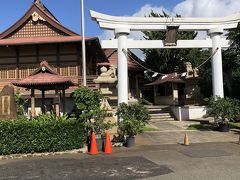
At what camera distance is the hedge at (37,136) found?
15008 millimetres

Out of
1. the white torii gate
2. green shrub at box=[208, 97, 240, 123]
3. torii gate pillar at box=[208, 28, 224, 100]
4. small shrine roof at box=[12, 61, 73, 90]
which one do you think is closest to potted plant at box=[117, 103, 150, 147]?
small shrine roof at box=[12, 61, 73, 90]

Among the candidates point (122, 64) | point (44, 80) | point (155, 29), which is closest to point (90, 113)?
point (44, 80)

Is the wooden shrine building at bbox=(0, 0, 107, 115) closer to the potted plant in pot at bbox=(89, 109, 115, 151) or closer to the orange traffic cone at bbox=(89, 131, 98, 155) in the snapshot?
the potted plant in pot at bbox=(89, 109, 115, 151)

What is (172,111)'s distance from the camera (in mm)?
29750

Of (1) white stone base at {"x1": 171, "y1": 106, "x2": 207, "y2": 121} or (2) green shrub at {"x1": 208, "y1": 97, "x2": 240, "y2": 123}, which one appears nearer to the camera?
(2) green shrub at {"x1": 208, "y1": 97, "x2": 240, "y2": 123}

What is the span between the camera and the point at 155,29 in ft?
75.6

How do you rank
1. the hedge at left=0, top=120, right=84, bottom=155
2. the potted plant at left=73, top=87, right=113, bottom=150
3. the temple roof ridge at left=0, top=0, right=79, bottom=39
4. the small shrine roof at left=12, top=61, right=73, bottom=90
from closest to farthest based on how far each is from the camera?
the hedge at left=0, top=120, right=84, bottom=155
the potted plant at left=73, top=87, right=113, bottom=150
the small shrine roof at left=12, top=61, right=73, bottom=90
the temple roof ridge at left=0, top=0, right=79, bottom=39

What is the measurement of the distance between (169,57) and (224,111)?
23049mm

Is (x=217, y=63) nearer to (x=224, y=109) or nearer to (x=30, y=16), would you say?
(x=224, y=109)

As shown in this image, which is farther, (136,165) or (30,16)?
(30,16)

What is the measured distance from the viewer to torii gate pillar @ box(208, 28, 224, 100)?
23344 mm

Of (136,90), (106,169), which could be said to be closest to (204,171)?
(106,169)

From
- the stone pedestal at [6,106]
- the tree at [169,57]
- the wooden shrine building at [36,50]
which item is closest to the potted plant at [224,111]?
the stone pedestal at [6,106]

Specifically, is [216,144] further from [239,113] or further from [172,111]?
[172,111]
